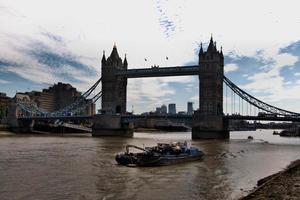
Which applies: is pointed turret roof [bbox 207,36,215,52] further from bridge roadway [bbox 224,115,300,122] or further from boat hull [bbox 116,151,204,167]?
boat hull [bbox 116,151,204,167]

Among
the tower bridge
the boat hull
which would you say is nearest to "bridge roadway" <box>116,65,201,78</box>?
the tower bridge

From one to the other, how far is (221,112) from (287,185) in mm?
81346

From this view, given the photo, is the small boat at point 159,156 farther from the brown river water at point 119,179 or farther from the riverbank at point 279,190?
the riverbank at point 279,190

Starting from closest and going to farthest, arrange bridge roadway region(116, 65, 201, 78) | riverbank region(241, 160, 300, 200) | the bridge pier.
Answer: riverbank region(241, 160, 300, 200)
bridge roadway region(116, 65, 201, 78)
the bridge pier

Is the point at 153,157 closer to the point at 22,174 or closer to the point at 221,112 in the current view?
the point at 22,174

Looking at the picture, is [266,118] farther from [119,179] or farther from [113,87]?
[119,179]

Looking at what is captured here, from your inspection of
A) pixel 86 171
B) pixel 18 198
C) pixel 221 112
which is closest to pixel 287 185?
pixel 18 198

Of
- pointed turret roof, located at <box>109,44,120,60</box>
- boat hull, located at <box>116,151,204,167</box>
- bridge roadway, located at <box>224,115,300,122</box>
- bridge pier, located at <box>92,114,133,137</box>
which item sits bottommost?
boat hull, located at <box>116,151,204,167</box>

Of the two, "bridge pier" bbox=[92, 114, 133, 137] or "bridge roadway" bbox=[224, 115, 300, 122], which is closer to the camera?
"bridge roadway" bbox=[224, 115, 300, 122]

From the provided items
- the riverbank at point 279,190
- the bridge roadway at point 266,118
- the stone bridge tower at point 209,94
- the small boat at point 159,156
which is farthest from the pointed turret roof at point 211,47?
the riverbank at point 279,190

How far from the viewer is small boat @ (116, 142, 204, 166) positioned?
36594mm

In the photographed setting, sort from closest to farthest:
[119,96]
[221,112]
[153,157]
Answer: [153,157] → [221,112] → [119,96]

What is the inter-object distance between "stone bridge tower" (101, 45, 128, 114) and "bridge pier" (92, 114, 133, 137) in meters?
5.20

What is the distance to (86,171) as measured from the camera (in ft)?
106
